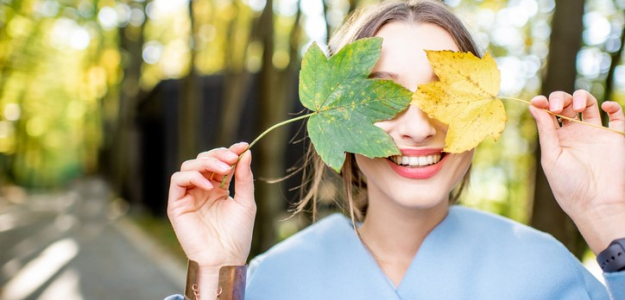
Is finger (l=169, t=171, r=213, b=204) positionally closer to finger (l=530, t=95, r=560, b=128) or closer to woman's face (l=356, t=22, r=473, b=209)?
woman's face (l=356, t=22, r=473, b=209)

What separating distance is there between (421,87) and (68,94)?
33825mm

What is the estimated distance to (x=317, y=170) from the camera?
205 centimetres

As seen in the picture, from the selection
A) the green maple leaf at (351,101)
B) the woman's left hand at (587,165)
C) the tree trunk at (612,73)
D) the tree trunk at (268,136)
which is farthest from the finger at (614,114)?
the tree trunk at (612,73)

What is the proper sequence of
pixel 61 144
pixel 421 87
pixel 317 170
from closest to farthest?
1. pixel 421 87
2. pixel 317 170
3. pixel 61 144

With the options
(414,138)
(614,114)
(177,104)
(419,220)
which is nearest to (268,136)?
(419,220)

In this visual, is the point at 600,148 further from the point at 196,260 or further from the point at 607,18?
the point at 607,18

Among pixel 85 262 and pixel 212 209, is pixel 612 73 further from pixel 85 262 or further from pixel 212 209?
pixel 85 262

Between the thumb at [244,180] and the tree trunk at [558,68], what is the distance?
3011mm

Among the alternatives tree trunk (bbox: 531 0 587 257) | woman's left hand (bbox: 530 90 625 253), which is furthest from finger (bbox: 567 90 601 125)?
tree trunk (bbox: 531 0 587 257)

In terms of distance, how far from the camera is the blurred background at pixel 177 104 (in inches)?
251

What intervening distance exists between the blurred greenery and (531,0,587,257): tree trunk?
0.41ft

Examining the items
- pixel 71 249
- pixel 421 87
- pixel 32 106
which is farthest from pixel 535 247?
pixel 32 106

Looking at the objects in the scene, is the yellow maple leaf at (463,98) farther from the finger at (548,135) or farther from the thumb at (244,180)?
the thumb at (244,180)

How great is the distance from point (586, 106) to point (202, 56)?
1758cm
